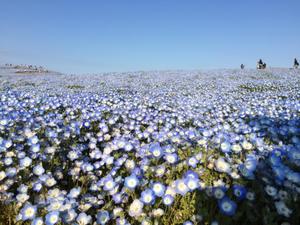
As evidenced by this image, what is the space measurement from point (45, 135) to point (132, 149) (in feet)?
4.70

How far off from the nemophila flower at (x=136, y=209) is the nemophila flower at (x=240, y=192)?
0.87 m

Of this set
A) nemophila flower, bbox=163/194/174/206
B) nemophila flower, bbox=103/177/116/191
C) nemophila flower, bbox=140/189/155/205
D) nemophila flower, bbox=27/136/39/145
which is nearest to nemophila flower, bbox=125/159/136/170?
nemophila flower, bbox=103/177/116/191

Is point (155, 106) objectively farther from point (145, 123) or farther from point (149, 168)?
point (149, 168)

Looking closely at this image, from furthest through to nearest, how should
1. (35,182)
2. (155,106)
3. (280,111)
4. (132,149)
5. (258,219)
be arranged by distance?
(155,106) < (280,111) < (132,149) < (35,182) < (258,219)

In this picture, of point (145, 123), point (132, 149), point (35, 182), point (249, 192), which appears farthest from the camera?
point (145, 123)

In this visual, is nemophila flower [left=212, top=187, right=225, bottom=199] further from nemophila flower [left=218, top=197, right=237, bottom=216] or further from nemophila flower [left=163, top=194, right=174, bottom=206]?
nemophila flower [left=163, top=194, right=174, bottom=206]

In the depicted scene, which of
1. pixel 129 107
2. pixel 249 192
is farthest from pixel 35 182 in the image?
pixel 129 107

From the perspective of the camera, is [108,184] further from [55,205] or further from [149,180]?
[55,205]

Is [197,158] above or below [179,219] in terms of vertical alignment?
above

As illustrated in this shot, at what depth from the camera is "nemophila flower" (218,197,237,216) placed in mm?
2443

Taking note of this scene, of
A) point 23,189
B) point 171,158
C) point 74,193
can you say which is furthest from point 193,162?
point 23,189

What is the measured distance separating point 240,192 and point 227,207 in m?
0.23

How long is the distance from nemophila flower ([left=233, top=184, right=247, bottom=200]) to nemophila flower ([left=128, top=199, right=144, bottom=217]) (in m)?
0.87

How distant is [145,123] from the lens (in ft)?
20.2
